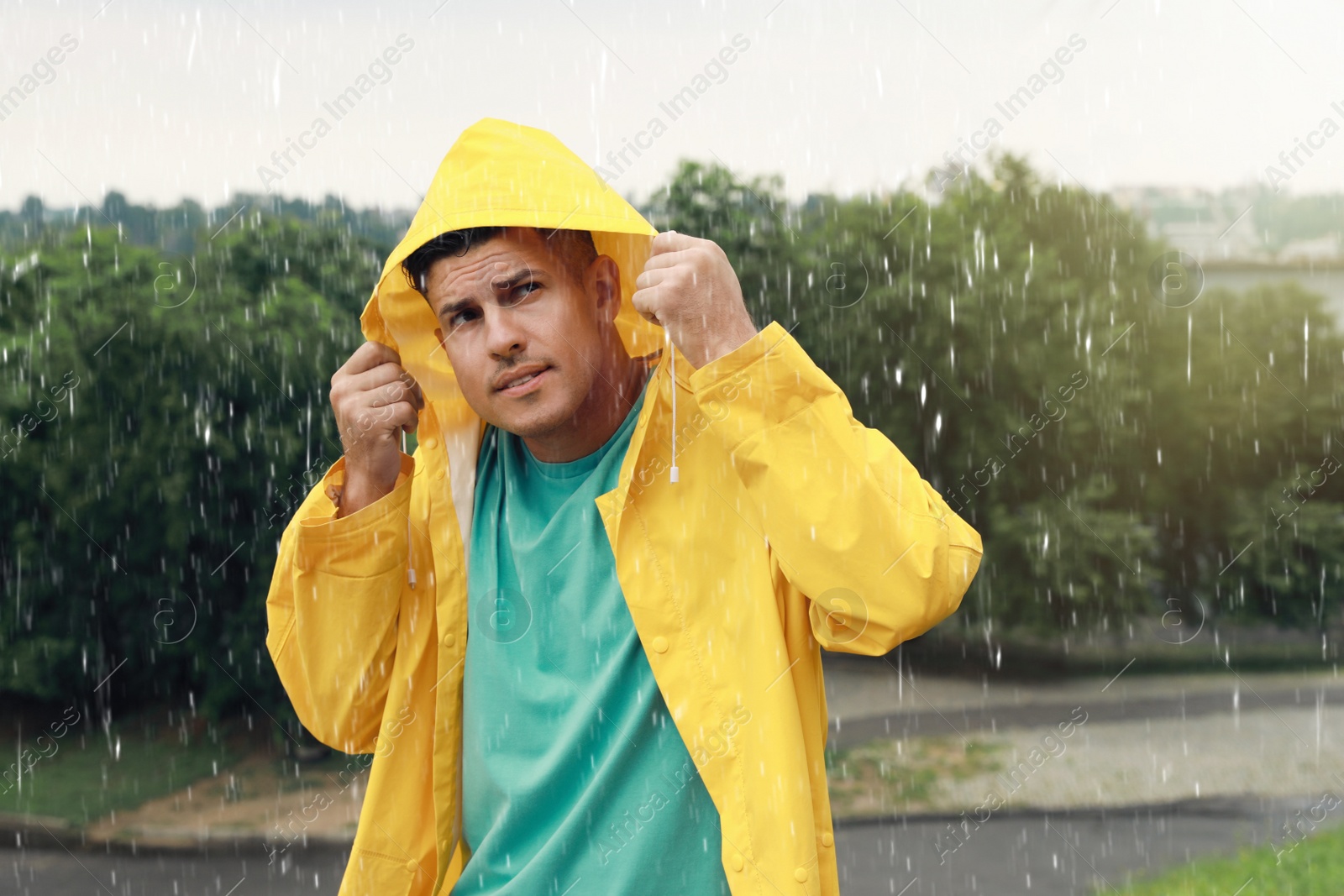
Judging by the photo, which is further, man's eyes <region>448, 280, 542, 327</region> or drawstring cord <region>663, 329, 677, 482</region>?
man's eyes <region>448, 280, 542, 327</region>

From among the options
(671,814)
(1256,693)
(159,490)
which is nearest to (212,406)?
(159,490)

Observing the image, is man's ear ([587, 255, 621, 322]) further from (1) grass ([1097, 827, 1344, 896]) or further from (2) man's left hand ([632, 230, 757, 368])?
(1) grass ([1097, 827, 1344, 896])

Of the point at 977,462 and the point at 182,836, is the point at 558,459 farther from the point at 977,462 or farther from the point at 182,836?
the point at 977,462

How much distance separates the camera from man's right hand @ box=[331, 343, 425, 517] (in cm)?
251

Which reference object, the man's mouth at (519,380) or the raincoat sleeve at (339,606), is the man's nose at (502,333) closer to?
the man's mouth at (519,380)

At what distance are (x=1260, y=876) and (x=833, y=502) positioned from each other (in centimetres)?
583

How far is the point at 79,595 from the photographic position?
730 cm

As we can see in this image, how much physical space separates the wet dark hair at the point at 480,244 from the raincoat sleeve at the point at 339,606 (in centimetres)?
43

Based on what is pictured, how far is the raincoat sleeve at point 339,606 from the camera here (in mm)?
2506

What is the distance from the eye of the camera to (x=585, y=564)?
243cm

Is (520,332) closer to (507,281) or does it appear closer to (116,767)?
(507,281)

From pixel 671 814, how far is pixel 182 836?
5.79 m

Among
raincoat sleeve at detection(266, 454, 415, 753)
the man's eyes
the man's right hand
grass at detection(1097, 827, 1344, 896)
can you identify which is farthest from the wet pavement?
the man's eyes

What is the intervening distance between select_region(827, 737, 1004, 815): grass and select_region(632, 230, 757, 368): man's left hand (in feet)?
19.4
